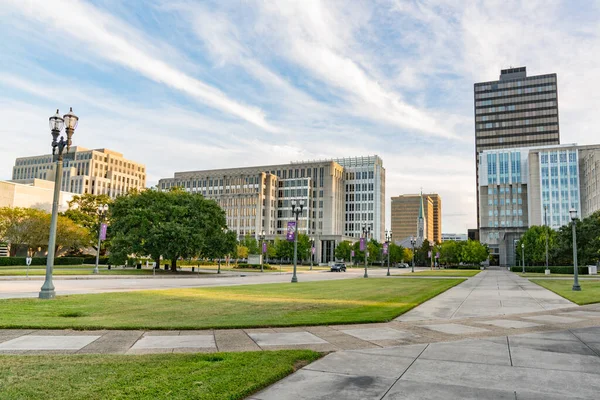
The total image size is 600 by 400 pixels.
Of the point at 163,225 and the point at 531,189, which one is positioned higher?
Answer: the point at 531,189

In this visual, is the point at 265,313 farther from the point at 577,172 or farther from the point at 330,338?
the point at 577,172

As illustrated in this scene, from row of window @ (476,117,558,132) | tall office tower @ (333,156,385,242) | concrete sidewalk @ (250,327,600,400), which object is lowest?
concrete sidewalk @ (250,327,600,400)

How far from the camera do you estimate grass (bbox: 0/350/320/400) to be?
564 cm

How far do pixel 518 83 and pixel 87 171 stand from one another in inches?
7567

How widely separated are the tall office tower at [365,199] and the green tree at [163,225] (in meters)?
116

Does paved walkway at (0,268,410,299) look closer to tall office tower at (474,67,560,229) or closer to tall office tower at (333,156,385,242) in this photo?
tall office tower at (333,156,385,242)

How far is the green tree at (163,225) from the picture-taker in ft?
153

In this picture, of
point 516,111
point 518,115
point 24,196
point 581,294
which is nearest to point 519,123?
point 518,115

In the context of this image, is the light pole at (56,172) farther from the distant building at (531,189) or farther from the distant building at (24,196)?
the distant building at (531,189)

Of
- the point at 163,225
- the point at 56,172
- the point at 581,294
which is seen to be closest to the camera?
the point at 56,172

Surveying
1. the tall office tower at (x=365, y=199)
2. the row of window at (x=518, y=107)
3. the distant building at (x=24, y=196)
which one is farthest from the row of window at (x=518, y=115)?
the distant building at (x=24, y=196)

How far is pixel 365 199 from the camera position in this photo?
164500 mm

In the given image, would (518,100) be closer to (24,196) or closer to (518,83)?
(518,83)

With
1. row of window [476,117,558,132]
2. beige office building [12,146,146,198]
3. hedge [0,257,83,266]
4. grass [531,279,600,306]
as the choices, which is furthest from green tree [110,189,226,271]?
row of window [476,117,558,132]
